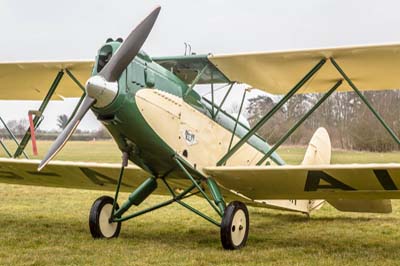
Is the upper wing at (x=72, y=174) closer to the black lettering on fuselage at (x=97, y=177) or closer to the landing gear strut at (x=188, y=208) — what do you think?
the black lettering on fuselage at (x=97, y=177)

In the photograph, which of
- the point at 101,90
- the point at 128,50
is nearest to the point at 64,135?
the point at 101,90

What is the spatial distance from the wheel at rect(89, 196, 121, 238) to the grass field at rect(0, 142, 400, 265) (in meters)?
0.16

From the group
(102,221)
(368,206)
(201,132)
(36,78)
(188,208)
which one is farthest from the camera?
(36,78)

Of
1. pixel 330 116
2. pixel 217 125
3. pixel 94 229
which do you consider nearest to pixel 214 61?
pixel 217 125

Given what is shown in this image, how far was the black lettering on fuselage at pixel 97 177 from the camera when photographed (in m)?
7.72

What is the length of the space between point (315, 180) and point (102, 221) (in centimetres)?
277

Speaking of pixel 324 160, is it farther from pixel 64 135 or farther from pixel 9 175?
pixel 9 175

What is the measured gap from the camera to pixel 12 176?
28.3 feet

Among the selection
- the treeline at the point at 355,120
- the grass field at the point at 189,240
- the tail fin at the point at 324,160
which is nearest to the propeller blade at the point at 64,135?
the grass field at the point at 189,240

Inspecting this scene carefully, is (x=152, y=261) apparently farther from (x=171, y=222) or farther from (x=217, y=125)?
(x=171, y=222)

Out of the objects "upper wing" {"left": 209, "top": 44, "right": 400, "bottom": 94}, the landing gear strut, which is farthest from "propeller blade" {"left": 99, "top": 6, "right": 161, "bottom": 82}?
"upper wing" {"left": 209, "top": 44, "right": 400, "bottom": 94}

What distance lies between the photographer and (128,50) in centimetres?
543

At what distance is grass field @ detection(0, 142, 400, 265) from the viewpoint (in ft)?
17.7

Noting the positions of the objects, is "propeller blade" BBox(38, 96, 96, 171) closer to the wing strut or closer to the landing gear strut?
the landing gear strut
